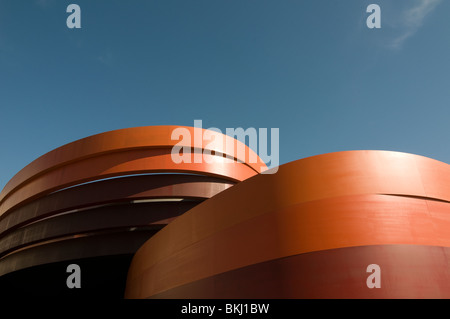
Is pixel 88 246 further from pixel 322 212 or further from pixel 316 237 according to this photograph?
pixel 322 212

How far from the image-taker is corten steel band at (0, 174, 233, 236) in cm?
1388

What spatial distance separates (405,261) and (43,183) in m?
14.8

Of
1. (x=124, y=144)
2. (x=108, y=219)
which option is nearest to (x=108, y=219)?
(x=108, y=219)

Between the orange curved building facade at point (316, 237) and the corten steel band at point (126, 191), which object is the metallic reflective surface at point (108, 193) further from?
the orange curved building facade at point (316, 237)

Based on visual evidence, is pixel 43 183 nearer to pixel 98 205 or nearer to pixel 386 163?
pixel 98 205

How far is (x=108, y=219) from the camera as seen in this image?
13719mm

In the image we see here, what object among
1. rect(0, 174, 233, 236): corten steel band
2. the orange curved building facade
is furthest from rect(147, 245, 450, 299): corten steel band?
rect(0, 174, 233, 236): corten steel band

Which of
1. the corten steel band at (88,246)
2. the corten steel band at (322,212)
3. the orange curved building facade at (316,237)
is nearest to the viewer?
the orange curved building facade at (316,237)

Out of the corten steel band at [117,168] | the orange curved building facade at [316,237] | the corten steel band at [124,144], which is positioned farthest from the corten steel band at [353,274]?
the corten steel band at [124,144]

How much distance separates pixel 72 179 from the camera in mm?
14492

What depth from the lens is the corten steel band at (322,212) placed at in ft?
23.5

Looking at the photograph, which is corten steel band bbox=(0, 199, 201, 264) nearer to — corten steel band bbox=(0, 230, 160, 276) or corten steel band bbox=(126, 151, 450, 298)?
corten steel band bbox=(0, 230, 160, 276)

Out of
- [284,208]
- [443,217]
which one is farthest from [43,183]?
[443,217]

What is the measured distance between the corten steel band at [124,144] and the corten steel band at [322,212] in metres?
6.33
